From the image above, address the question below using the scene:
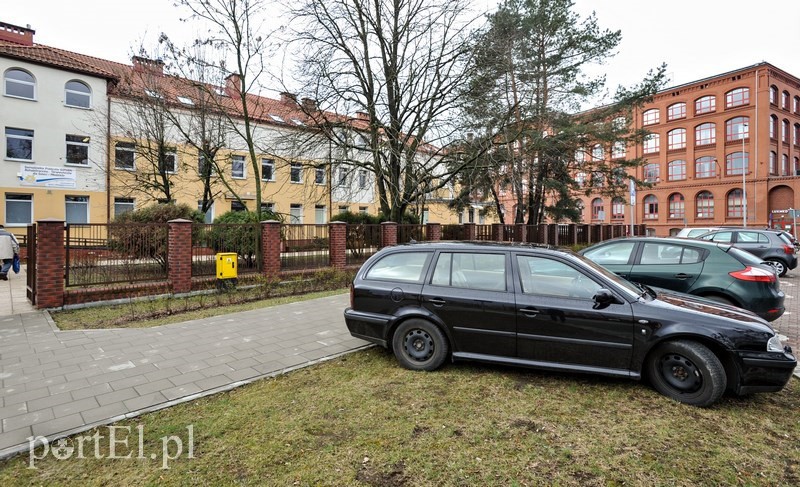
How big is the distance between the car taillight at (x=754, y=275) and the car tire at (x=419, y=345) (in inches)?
179

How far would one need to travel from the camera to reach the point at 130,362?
491 cm

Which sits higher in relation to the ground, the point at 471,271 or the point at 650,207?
the point at 650,207

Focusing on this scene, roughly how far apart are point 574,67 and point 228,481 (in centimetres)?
2297

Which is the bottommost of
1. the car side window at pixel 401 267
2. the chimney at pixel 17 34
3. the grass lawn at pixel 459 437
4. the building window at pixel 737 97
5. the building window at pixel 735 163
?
the grass lawn at pixel 459 437

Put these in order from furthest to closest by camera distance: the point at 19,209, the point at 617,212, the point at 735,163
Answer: the point at 617,212
the point at 735,163
the point at 19,209

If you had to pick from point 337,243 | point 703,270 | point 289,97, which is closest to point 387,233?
point 337,243

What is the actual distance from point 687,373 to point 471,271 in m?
2.24

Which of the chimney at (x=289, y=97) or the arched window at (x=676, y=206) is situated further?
the arched window at (x=676, y=206)

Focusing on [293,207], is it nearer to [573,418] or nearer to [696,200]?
[573,418]

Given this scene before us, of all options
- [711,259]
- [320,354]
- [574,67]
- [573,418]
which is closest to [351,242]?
[320,354]

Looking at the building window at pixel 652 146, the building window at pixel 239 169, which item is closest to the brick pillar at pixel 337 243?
the building window at pixel 239 169

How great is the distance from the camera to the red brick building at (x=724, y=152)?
39594 millimetres

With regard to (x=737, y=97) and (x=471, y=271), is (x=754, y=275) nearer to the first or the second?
(x=471, y=271)

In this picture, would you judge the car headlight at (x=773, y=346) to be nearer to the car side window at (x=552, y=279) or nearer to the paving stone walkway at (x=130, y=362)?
the car side window at (x=552, y=279)
